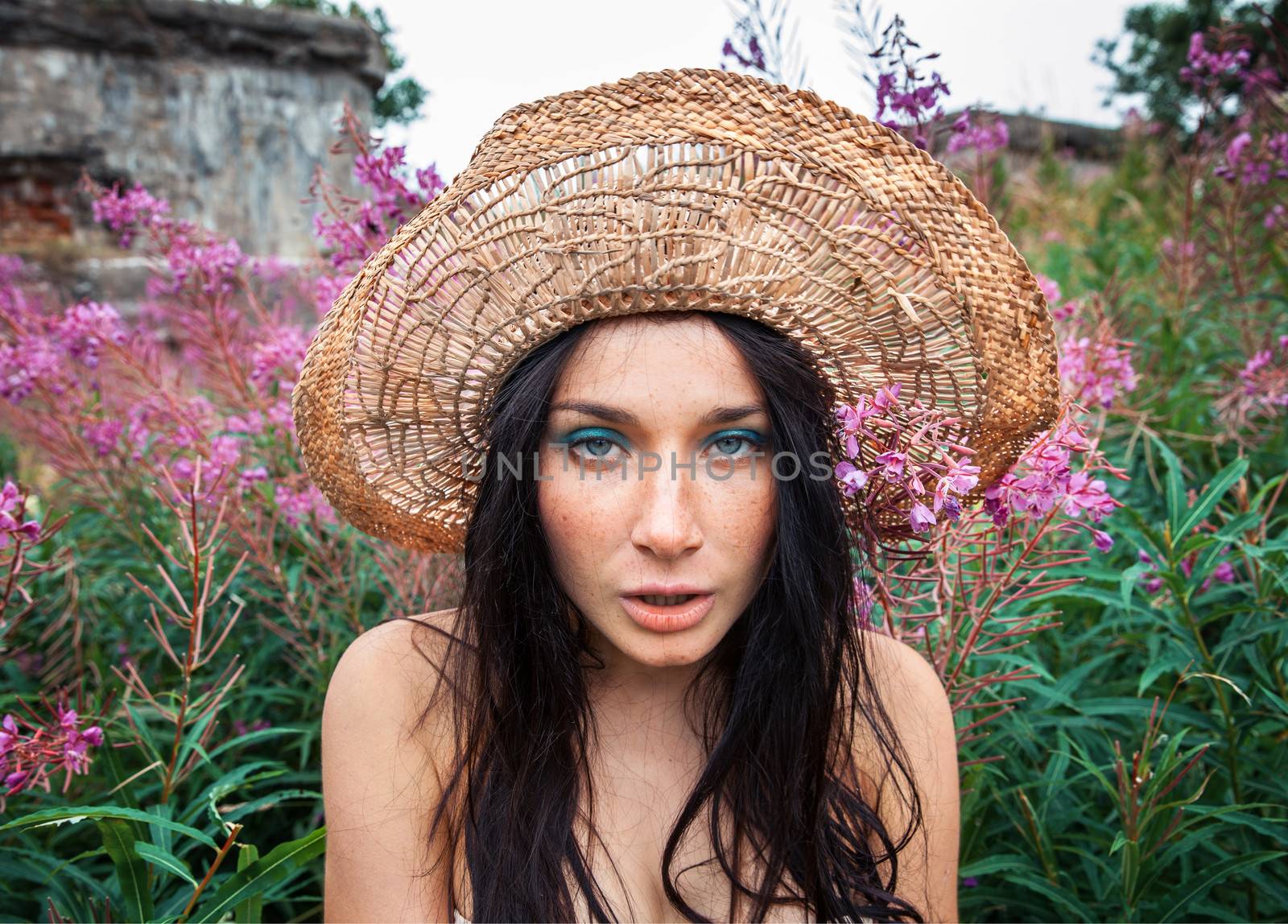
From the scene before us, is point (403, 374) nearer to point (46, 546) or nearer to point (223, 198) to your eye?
point (46, 546)

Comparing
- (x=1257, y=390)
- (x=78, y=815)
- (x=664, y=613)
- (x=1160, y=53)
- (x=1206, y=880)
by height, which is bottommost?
(x=1206, y=880)

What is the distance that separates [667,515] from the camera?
113cm

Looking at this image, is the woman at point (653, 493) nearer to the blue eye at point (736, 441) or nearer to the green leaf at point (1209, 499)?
the blue eye at point (736, 441)

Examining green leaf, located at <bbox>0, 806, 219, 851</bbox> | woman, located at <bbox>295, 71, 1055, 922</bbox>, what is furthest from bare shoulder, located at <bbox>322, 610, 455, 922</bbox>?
green leaf, located at <bbox>0, 806, 219, 851</bbox>

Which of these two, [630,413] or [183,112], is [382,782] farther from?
[183,112]

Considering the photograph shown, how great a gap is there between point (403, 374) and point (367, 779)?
0.59m

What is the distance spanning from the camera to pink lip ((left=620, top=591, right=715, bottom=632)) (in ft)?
3.90

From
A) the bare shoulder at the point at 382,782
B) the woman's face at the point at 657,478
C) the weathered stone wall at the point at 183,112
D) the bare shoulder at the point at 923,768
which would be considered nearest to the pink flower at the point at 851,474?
the woman's face at the point at 657,478

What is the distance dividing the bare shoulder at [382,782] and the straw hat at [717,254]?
44 cm

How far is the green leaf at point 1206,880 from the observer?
59.0 inches

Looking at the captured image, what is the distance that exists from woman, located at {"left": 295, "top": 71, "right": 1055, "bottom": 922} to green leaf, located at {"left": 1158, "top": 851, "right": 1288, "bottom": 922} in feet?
1.46

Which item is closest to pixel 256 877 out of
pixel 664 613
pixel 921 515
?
pixel 664 613

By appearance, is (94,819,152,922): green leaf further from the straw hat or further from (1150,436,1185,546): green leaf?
(1150,436,1185,546): green leaf

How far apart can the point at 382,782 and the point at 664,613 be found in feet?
1.65
